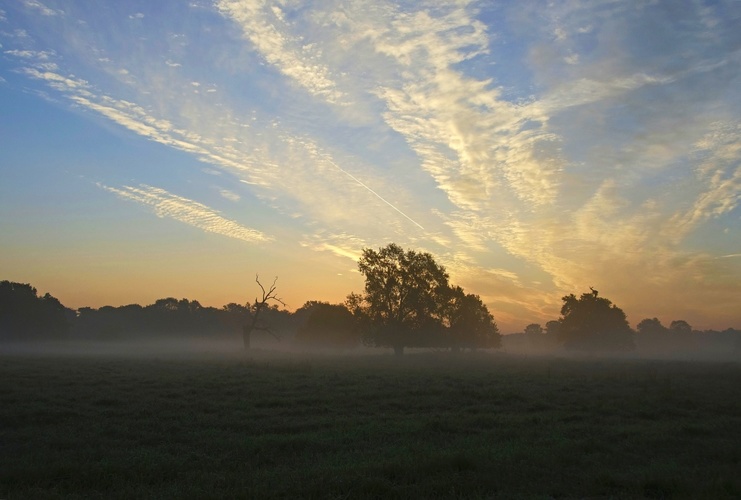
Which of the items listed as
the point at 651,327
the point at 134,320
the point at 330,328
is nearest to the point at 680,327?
the point at 651,327

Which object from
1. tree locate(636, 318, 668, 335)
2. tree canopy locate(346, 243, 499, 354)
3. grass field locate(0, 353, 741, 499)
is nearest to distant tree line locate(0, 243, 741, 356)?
tree canopy locate(346, 243, 499, 354)

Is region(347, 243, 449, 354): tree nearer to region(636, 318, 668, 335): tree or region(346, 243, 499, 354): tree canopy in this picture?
region(346, 243, 499, 354): tree canopy

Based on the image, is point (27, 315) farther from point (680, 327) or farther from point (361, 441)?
point (680, 327)

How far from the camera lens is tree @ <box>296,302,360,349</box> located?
90.0m

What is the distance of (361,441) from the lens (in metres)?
12.7

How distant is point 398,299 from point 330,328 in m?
30.5

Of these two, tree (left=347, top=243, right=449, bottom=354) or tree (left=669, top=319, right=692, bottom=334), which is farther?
tree (left=669, top=319, right=692, bottom=334)

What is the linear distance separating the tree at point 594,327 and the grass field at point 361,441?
68545 millimetres

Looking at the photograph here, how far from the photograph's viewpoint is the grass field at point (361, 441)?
8867 mm

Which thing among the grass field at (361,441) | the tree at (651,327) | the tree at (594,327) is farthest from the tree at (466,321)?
the tree at (651,327)

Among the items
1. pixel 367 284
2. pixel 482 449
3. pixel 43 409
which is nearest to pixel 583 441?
pixel 482 449

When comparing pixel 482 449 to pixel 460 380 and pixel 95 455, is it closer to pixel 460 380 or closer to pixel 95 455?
pixel 95 455

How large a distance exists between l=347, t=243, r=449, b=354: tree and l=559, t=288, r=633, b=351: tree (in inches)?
1537

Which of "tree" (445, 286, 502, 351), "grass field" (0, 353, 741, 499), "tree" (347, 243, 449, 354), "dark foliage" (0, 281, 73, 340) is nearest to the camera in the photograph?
"grass field" (0, 353, 741, 499)
